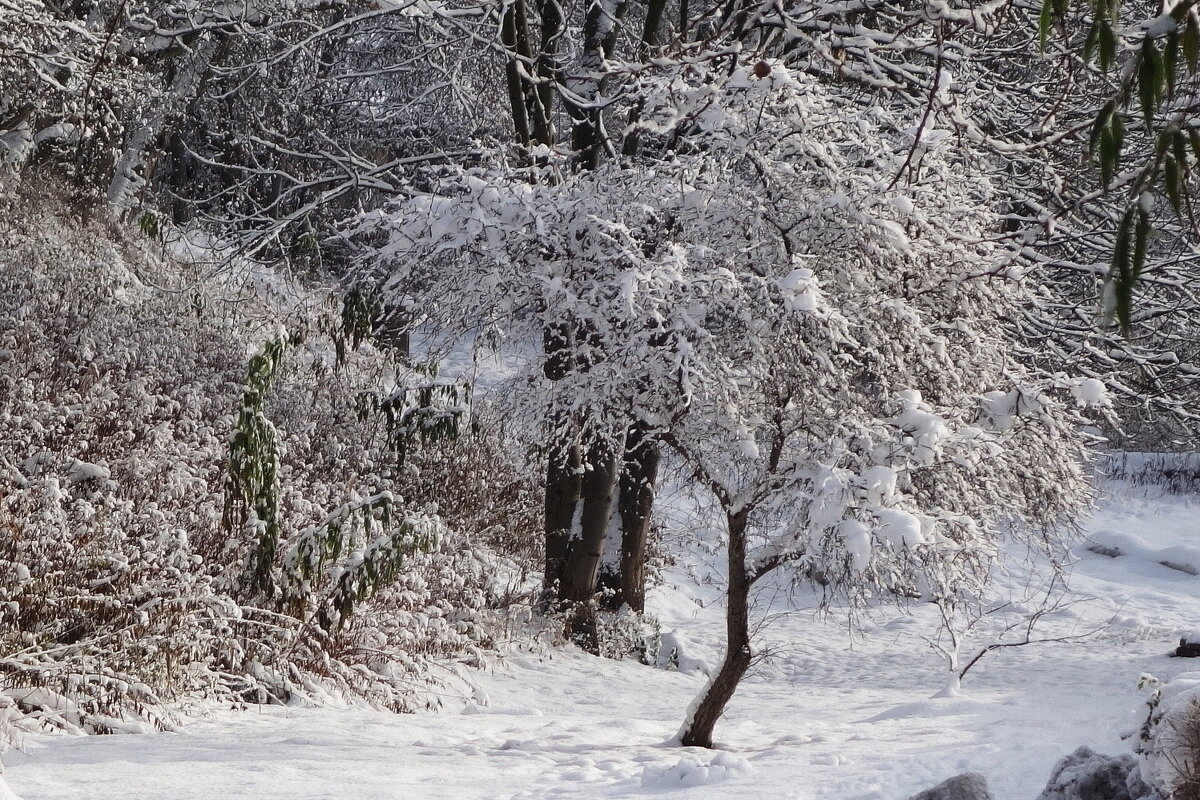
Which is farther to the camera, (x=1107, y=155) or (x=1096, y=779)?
(x=1096, y=779)

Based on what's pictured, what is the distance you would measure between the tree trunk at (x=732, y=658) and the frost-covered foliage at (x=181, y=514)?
1.88 meters

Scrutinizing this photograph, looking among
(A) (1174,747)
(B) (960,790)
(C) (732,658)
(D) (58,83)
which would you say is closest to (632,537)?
(C) (732,658)

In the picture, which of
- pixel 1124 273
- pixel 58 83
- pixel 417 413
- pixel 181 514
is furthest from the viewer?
pixel 58 83

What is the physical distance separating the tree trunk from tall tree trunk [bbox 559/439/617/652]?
3125mm

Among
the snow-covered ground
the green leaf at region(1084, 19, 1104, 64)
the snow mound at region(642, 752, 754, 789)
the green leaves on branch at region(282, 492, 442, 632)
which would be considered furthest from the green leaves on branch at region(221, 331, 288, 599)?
the green leaf at region(1084, 19, 1104, 64)

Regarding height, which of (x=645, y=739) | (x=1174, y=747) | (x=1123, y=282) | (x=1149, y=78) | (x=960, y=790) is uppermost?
(x=1149, y=78)

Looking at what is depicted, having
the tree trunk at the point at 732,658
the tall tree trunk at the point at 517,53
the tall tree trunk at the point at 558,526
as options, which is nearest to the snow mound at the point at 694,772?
the tree trunk at the point at 732,658

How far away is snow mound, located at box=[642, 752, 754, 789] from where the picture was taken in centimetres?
443

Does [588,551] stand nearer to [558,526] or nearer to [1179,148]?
[558,526]

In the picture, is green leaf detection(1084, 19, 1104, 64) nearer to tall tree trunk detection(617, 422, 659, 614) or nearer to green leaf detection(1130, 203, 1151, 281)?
green leaf detection(1130, 203, 1151, 281)

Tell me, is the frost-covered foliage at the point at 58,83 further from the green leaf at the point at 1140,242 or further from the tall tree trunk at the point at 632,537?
the green leaf at the point at 1140,242

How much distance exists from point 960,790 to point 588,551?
211 inches

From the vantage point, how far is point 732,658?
18.6ft

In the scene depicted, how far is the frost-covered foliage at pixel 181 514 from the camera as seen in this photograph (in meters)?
5.34
